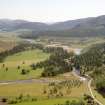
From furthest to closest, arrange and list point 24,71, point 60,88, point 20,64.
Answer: point 20,64 → point 24,71 → point 60,88

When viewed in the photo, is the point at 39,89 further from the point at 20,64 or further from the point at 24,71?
the point at 20,64

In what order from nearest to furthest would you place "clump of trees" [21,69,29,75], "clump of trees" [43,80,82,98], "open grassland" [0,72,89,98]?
"clump of trees" [43,80,82,98] → "open grassland" [0,72,89,98] → "clump of trees" [21,69,29,75]

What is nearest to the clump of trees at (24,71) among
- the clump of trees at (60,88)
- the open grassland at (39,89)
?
the open grassland at (39,89)

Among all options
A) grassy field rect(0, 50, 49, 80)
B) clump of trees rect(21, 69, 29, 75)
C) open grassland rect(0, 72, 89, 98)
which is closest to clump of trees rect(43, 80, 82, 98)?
open grassland rect(0, 72, 89, 98)

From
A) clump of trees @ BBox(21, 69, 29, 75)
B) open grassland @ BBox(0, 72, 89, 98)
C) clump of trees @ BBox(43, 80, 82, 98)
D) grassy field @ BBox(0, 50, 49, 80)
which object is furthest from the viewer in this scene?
clump of trees @ BBox(21, 69, 29, 75)

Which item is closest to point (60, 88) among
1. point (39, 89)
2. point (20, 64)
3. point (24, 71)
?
point (39, 89)

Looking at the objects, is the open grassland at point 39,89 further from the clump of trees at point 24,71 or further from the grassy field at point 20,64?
the clump of trees at point 24,71

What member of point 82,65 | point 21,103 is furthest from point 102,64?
point 21,103

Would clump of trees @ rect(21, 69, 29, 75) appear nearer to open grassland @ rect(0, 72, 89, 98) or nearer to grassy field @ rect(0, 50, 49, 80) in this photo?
grassy field @ rect(0, 50, 49, 80)
